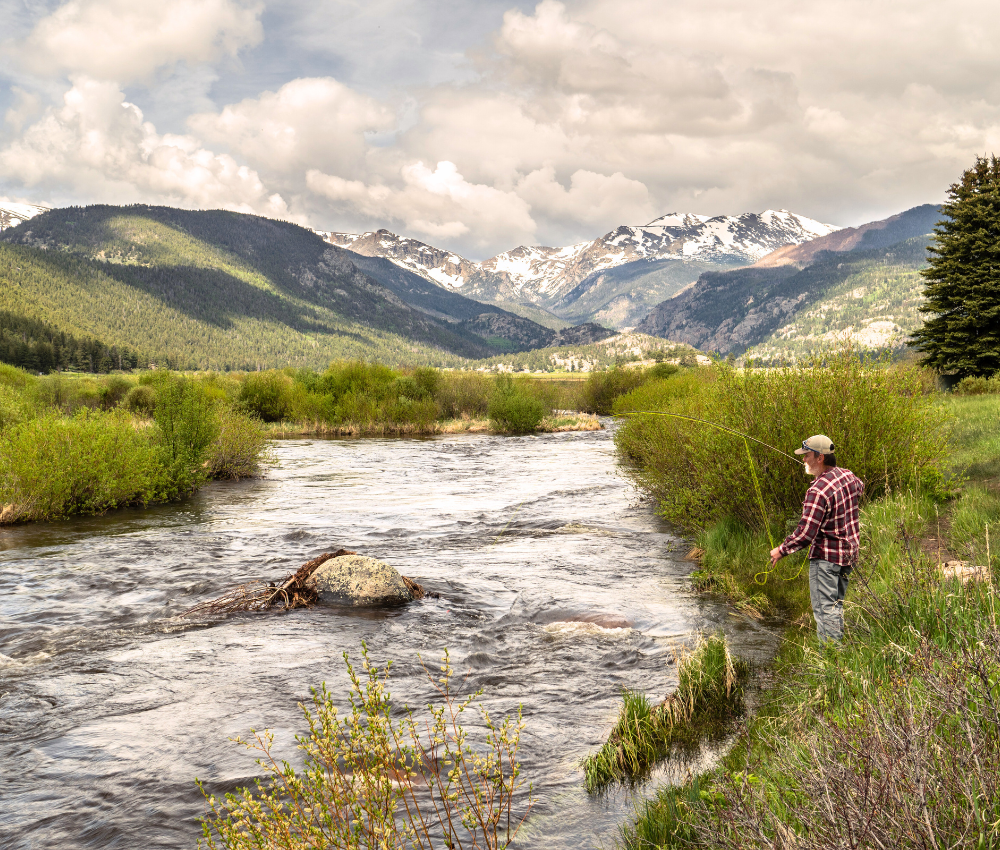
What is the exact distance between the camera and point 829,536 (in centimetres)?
738

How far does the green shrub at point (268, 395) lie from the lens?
5238cm

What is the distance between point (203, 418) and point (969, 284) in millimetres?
35350

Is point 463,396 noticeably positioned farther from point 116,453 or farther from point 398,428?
point 116,453

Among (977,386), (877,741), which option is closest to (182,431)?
(877,741)

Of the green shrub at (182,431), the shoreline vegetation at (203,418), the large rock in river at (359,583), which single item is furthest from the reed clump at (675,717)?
the green shrub at (182,431)

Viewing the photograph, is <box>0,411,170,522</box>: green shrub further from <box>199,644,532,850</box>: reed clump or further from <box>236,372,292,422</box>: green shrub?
<box>236,372,292,422</box>: green shrub

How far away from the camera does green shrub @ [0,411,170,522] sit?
17.3 meters

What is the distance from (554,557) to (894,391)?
730 cm

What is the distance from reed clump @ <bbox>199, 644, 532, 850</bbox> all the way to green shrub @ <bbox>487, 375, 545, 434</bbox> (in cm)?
4231

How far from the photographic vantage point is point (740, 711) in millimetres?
6801

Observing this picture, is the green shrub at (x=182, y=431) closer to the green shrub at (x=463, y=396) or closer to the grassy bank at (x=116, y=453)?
the grassy bank at (x=116, y=453)

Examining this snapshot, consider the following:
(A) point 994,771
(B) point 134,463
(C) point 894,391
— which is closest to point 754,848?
(A) point 994,771

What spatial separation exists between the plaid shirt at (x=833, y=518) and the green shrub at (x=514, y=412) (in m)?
43.4

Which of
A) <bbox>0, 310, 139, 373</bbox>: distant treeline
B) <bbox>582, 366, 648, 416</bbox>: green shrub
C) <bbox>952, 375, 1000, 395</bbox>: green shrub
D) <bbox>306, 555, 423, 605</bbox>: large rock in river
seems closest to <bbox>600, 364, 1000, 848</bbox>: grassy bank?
<bbox>306, 555, 423, 605</bbox>: large rock in river
